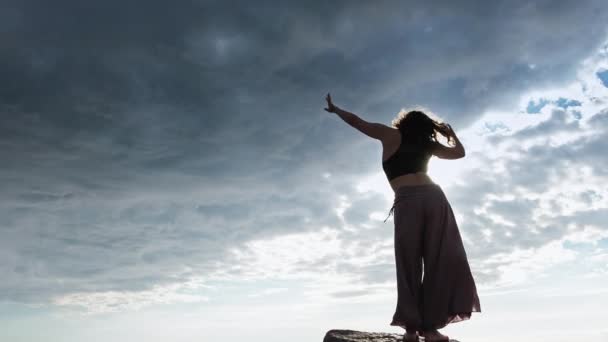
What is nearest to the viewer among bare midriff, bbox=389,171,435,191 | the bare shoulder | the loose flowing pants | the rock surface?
the loose flowing pants

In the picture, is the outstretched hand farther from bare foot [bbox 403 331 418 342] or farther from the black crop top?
bare foot [bbox 403 331 418 342]

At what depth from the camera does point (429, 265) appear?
7.49 meters

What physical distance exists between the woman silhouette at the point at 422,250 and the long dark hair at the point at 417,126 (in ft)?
0.20

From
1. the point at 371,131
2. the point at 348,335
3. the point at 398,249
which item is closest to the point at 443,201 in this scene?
the point at 398,249

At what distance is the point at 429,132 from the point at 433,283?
2.37 meters

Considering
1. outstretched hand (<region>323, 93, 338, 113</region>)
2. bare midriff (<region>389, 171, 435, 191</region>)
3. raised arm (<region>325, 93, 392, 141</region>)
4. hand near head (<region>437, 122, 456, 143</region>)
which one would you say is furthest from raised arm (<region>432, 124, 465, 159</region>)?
outstretched hand (<region>323, 93, 338, 113</region>)

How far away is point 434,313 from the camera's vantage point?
24.0ft

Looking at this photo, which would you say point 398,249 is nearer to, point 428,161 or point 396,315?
point 396,315

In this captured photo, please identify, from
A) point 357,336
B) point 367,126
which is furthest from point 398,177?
point 357,336

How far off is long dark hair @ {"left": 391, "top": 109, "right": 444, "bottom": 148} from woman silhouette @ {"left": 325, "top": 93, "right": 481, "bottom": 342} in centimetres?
6

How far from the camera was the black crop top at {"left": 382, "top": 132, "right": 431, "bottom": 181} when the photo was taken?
7590 mm

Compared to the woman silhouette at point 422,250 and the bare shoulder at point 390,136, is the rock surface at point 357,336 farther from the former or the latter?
the bare shoulder at point 390,136

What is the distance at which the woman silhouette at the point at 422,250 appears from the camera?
24.1 ft

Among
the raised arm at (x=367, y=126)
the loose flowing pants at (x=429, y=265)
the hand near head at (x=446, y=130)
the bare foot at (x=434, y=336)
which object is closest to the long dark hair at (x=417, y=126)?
the hand near head at (x=446, y=130)
